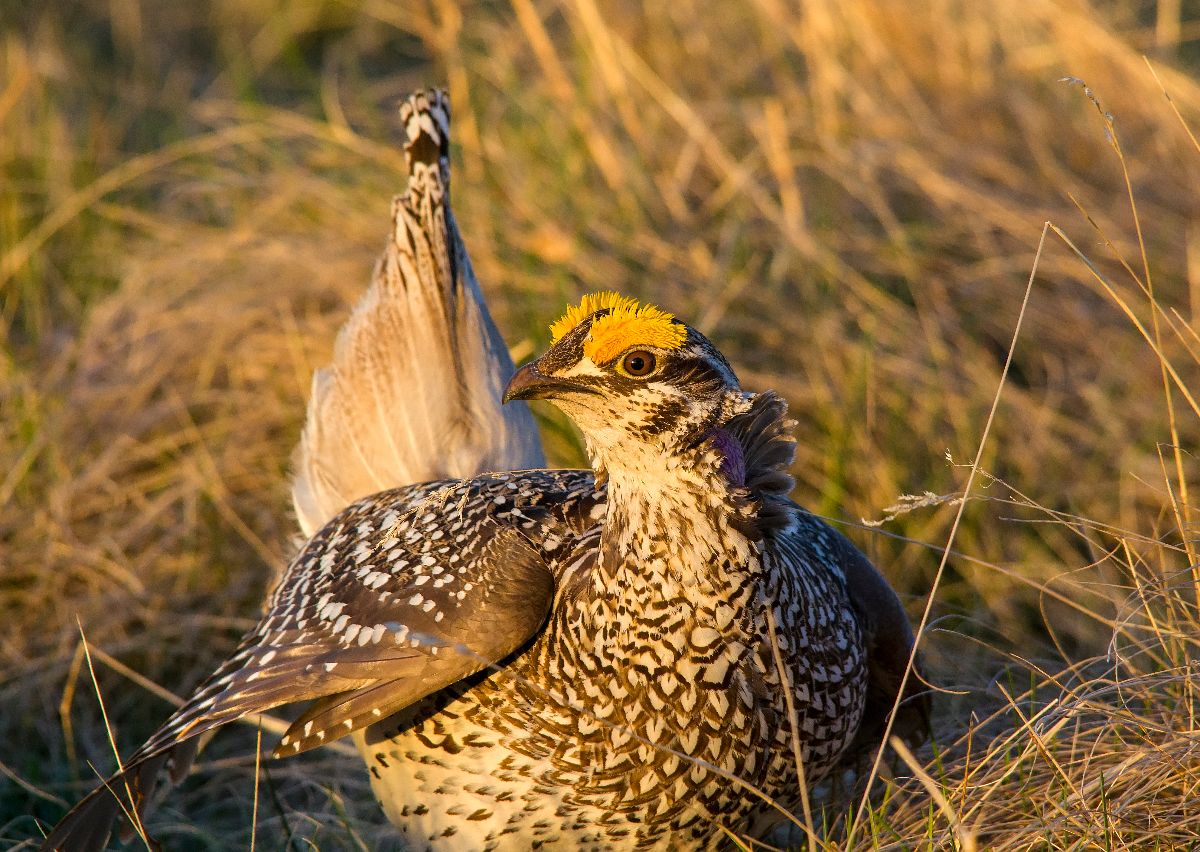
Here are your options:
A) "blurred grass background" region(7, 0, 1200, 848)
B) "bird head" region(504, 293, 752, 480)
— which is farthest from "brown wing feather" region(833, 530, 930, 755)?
"bird head" region(504, 293, 752, 480)

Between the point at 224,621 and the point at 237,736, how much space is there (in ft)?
1.10

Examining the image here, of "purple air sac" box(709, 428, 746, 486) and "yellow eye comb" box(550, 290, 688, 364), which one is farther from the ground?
"yellow eye comb" box(550, 290, 688, 364)

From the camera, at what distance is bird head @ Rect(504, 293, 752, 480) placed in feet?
8.13

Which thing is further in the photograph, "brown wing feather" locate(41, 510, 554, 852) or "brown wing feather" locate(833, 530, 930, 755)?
"brown wing feather" locate(833, 530, 930, 755)

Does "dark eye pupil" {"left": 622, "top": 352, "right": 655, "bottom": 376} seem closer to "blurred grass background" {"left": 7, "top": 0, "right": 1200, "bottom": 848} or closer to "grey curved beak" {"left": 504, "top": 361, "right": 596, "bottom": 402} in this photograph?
"grey curved beak" {"left": 504, "top": 361, "right": 596, "bottom": 402}

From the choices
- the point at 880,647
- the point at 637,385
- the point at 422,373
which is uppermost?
the point at 637,385

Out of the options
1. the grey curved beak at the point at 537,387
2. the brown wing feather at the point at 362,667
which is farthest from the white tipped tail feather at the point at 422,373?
the grey curved beak at the point at 537,387

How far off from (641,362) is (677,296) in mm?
2496

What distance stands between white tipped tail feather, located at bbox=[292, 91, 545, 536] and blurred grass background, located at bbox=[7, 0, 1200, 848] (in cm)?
58

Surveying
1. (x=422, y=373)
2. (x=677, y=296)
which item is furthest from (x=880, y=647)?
(x=677, y=296)

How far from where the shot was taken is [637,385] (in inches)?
97.4

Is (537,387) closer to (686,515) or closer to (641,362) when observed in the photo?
(641,362)

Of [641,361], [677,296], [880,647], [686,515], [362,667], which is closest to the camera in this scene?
[641,361]

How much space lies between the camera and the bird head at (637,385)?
2477 mm
